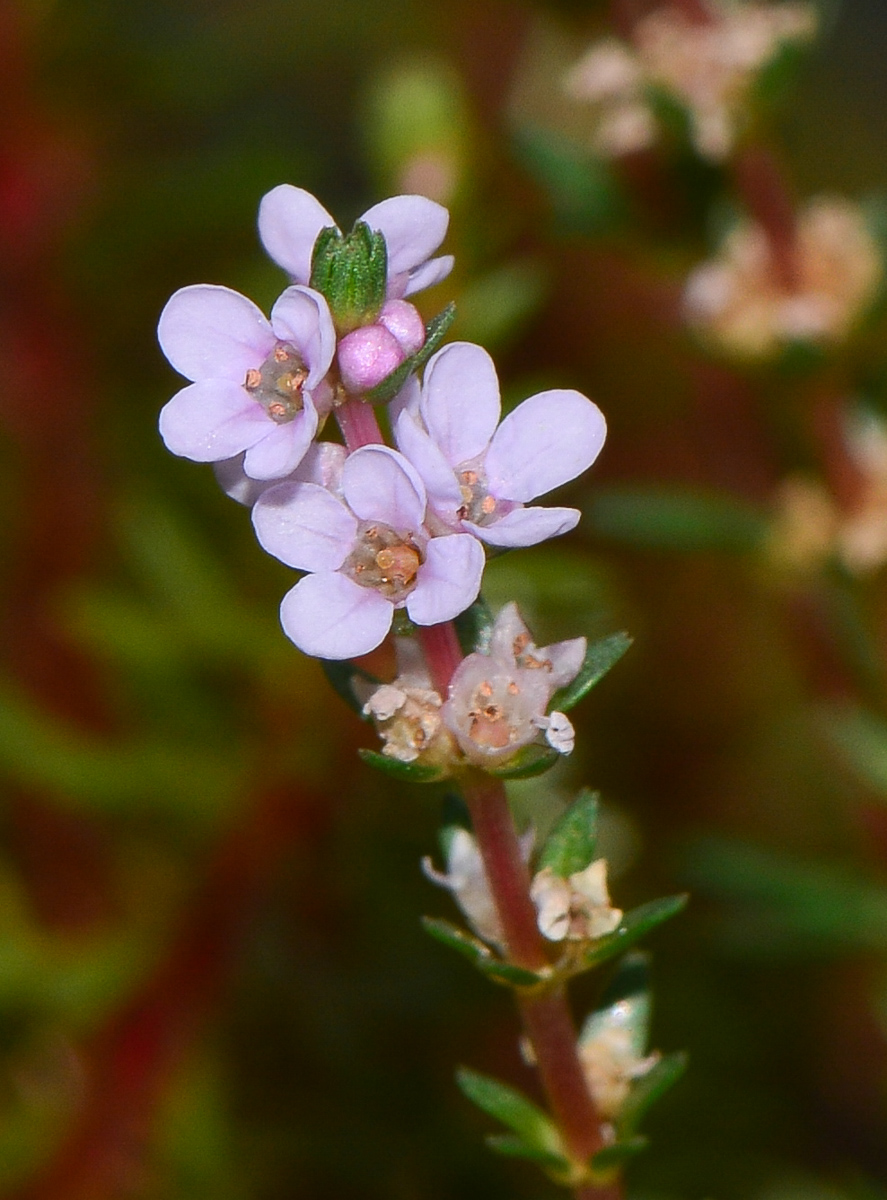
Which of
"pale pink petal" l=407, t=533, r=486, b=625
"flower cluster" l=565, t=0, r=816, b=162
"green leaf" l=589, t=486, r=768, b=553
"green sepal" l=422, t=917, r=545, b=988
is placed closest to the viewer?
"pale pink petal" l=407, t=533, r=486, b=625

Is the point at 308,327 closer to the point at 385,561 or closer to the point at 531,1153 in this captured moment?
the point at 385,561

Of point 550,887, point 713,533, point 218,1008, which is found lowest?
point 218,1008

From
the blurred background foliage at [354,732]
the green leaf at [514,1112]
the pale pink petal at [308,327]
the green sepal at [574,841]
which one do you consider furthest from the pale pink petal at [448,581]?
the blurred background foliage at [354,732]

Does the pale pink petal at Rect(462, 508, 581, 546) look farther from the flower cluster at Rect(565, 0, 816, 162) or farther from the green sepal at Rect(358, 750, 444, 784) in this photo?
the flower cluster at Rect(565, 0, 816, 162)

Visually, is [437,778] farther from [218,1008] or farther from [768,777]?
[768,777]

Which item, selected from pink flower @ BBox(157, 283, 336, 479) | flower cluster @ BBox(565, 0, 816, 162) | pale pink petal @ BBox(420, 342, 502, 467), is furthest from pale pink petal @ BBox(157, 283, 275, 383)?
flower cluster @ BBox(565, 0, 816, 162)

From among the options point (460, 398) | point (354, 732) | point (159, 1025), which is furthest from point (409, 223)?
point (159, 1025)

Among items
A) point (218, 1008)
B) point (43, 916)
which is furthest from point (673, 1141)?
point (43, 916)
